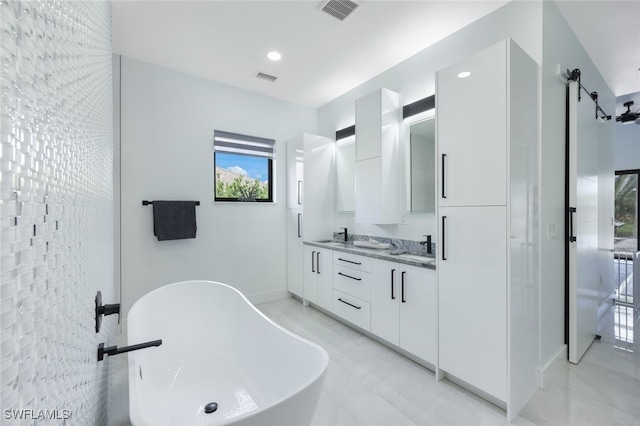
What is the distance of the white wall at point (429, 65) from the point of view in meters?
2.12

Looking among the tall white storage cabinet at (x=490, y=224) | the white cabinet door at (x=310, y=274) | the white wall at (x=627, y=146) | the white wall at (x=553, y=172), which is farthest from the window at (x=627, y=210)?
the white cabinet door at (x=310, y=274)

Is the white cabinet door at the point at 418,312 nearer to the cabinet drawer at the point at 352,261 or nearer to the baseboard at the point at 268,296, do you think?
the cabinet drawer at the point at 352,261

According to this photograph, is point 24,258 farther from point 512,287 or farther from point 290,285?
point 290,285

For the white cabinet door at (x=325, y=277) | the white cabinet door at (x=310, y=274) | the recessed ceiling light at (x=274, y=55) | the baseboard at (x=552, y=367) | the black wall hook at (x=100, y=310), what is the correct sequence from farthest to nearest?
the white cabinet door at (x=310, y=274)
the white cabinet door at (x=325, y=277)
the recessed ceiling light at (x=274, y=55)
the baseboard at (x=552, y=367)
the black wall hook at (x=100, y=310)

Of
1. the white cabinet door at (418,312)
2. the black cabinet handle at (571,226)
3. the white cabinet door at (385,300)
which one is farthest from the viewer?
the white cabinet door at (385,300)

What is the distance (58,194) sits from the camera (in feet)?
1.17

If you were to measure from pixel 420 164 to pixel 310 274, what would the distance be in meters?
1.97

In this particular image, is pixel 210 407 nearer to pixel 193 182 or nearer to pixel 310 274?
pixel 310 274

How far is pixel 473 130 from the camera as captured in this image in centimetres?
190

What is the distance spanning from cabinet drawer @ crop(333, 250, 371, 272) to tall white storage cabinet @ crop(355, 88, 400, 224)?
485mm

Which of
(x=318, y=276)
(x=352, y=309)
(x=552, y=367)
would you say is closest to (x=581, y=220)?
(x=552, y=367)

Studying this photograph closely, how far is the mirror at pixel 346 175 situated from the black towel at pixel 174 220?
1.97 meters

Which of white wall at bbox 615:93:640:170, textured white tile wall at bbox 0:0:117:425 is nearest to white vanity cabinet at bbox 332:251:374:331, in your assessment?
textured white tile wall at bbox 0:0:117:425

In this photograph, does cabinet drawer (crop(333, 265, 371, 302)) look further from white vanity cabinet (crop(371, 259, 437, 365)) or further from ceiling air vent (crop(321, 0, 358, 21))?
ceiling air vent (crop(321, 0, 358, 21))
